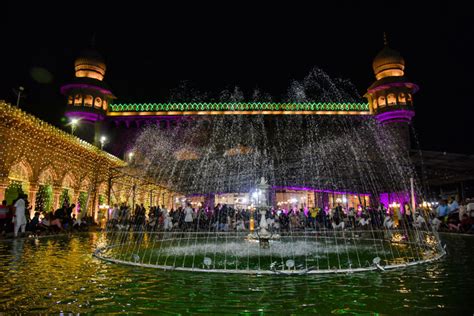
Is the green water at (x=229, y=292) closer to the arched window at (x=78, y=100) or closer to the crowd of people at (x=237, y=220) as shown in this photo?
the crowd of people at (x=237, y=220)

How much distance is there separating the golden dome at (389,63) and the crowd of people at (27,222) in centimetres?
3569

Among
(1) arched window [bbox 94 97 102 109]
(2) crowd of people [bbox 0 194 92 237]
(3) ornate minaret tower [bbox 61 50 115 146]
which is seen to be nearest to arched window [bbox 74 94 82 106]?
(3) ornate minaret tower [bbox 61 50 115 146]

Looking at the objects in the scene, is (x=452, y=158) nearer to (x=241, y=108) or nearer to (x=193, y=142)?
(x=241, y=108)

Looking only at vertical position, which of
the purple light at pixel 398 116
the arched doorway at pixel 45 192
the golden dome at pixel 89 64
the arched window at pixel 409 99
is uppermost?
the golden dome at pixel 89 64

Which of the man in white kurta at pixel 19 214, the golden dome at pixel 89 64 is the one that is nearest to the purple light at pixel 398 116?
the golden dome at pixel 89 64

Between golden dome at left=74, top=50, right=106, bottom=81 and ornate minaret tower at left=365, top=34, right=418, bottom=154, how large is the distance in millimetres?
31449

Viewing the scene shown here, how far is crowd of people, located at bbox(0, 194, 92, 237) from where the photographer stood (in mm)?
12859

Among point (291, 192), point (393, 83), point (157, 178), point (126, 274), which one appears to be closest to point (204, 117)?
point (157, 178)

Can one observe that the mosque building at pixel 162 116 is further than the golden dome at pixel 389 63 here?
No

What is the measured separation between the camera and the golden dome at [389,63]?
121ft

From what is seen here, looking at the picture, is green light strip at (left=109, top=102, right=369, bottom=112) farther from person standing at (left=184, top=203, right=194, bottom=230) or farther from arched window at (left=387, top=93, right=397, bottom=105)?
person standing at (left=184, top=203, right=194, bottom=230)

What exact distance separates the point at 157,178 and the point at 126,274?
78.5ft

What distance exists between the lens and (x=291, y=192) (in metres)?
31.2

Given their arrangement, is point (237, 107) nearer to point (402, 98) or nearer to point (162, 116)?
point (162, 116)
